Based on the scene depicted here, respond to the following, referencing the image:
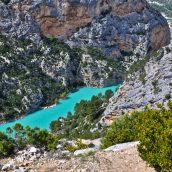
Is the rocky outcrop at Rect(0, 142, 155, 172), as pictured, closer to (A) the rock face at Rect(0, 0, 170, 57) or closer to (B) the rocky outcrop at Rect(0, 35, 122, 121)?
(B) the rocky outcrop at Rect(0, 35, 122, 121)

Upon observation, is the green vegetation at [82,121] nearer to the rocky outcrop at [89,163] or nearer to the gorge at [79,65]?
the gorge at [79,65]

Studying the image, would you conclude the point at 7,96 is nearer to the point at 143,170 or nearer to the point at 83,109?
the point at 83,109

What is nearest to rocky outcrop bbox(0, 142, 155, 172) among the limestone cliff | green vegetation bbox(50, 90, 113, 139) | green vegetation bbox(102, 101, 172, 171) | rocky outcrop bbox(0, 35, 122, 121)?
green vegetation bbox(102, 101, 172, 171)

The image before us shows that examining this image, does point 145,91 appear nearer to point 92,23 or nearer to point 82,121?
point 82,121

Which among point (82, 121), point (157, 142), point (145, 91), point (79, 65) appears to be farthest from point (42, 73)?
point (157, 142)

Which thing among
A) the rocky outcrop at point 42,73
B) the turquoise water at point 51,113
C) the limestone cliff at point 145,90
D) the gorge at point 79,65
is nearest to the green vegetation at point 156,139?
the gorge at point 79,65

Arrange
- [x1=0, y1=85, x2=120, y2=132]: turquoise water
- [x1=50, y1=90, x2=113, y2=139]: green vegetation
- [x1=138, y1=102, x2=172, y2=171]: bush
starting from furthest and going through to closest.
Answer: [x1=0, y1=85, x2=120, y2=132]: turquoise water < [x1=50, y1=90, x2=113, y2=139]: green vegetation < [x1=138, y1=102, x2=172, y2=171]: bush

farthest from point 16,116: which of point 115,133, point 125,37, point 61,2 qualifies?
point 115,133
